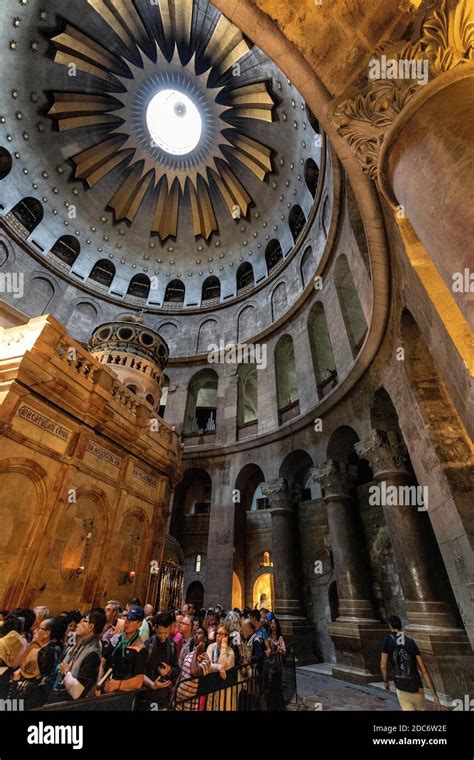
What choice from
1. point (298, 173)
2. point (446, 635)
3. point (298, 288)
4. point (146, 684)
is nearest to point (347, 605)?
point (446, 635)

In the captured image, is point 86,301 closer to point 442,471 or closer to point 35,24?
point 35,24

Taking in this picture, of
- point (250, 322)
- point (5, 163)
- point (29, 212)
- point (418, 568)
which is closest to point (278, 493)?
point (418, 568)

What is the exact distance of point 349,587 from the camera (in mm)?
10195

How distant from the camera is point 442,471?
642cm

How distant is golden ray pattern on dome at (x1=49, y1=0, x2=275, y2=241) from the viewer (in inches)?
736

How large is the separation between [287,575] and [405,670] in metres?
9.07

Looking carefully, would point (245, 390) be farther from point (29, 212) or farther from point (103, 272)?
point (29, 212)

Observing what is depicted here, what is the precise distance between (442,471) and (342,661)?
22.2ft

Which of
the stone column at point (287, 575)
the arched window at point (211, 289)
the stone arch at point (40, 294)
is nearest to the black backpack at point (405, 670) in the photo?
the stone column at point (287, 575)

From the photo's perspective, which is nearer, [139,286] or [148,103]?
[148,103]

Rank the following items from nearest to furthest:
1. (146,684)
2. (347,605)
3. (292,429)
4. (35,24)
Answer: (146,684) < (347,605) < (292,429) < (35,24)

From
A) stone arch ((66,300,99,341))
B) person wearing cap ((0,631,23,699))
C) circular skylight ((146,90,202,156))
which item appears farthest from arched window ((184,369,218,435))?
circular skylight ((146,90,202,156))

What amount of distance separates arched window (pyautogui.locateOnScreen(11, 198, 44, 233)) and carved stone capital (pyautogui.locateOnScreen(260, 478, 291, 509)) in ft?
64.1

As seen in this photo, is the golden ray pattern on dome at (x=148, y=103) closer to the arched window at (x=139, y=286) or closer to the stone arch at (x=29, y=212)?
the stone arch at (x=29, y=212)
